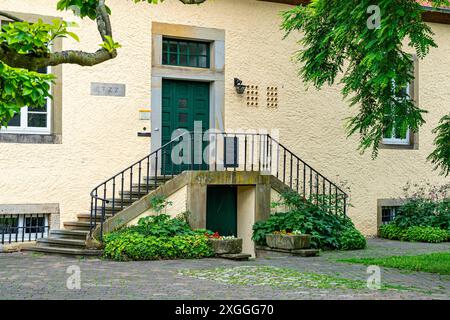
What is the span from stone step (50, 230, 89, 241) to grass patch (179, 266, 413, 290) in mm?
2897

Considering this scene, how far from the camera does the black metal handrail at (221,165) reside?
45.6ft

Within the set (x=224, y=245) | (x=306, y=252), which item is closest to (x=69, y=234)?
(x=224, y=245)

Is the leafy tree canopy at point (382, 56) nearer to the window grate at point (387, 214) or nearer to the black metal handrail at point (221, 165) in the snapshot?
the black metal handrail at point (221, 165)

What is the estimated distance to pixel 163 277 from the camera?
9891 millimetres

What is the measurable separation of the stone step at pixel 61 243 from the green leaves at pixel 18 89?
684cm

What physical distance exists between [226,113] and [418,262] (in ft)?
17.8

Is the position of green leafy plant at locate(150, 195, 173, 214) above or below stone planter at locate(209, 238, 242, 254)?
above

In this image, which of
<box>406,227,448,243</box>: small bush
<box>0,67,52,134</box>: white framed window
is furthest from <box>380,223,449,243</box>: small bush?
<box>0,67,52,134</box>: white framed window

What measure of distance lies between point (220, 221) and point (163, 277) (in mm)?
5482

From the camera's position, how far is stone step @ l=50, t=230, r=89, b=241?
12781 mm

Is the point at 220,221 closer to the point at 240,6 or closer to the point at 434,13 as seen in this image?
the point at 240,6

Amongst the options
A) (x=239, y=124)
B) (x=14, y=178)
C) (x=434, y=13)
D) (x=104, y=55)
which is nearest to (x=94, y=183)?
(x=14, y=178)

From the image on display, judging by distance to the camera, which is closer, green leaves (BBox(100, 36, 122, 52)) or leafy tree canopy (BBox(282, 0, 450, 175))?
green leaves (BBox(100, 36, 122, 52))

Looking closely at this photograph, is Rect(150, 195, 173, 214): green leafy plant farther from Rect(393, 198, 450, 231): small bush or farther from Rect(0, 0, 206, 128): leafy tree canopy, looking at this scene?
Rect(393, 198, 450, 231): small bush
